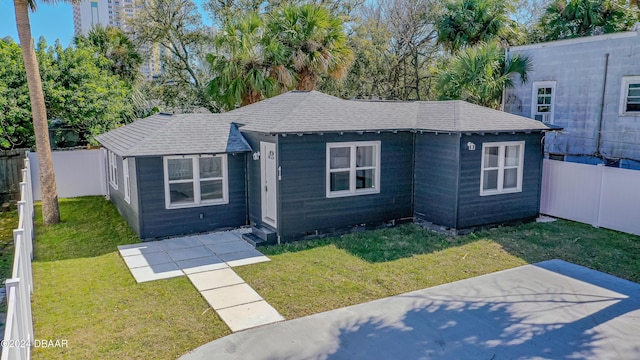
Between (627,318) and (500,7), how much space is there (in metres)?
14.4

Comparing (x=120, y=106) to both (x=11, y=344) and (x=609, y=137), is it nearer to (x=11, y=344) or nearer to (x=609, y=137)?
(x=11, y=344)

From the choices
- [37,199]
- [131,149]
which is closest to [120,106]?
[37,199]

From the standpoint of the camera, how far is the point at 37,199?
15109 millimetres

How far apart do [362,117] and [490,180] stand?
132 inches

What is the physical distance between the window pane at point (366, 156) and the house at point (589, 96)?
7.12m

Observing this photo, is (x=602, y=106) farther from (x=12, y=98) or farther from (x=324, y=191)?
(x=12, y=98)

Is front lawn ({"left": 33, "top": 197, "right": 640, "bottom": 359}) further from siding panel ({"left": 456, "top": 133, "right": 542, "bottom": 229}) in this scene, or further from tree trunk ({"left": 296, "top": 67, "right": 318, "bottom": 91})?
tree trunk ({"left": 296, "top": 67, "right": 318, "bottom": 91})

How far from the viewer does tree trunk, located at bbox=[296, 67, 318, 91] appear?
16.5 m

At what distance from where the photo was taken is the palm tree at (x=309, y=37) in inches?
624

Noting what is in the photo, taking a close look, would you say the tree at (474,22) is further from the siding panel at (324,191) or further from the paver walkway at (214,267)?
the paver walkway at (214,267)

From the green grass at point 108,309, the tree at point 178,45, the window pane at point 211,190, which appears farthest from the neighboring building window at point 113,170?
the tree at point 178,45

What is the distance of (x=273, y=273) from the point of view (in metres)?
8.33

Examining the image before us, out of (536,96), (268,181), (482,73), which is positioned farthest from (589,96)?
(268,181)

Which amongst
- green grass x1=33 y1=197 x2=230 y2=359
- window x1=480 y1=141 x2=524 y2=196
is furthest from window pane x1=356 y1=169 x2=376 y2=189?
green grass x1=33 y1=197 x2=230 y2=359
